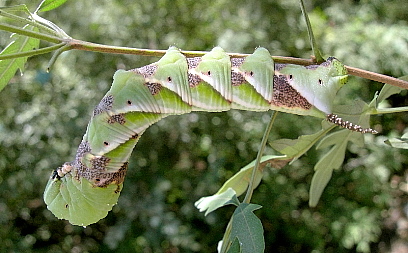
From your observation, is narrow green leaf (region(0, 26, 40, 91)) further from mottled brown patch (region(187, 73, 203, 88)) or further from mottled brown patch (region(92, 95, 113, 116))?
mottled brown patch (region(187, 73, 203, 88))

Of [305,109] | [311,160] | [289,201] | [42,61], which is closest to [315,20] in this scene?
[311,160]

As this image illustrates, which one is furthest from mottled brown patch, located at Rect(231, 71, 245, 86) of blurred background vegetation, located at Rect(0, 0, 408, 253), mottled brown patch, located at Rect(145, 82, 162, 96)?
blurred background vegetation, located at Rect(0, 0, 408, 253)

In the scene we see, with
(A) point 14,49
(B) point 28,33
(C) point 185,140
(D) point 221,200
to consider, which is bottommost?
(C) point 185,140

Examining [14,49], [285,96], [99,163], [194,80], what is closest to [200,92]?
[194,80]

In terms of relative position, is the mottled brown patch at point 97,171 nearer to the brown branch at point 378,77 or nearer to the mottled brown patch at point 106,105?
the mottled brown patch at point 106,105

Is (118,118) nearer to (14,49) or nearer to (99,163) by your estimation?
(99,163)

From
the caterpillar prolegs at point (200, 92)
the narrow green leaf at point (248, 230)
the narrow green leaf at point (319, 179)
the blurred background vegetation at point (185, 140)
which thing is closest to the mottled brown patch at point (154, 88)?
the caterpillar prolegs at point (200, 92)
